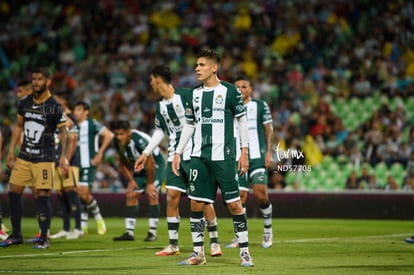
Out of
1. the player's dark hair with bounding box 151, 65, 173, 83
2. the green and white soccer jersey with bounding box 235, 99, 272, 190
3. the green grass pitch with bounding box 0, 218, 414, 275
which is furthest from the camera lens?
the green and white soccer jersey with bounding box 235, 99, 272, 190

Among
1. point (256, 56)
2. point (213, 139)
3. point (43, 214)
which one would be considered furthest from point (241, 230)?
point (256, 56)

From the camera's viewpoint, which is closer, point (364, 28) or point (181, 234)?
point (181, 234)

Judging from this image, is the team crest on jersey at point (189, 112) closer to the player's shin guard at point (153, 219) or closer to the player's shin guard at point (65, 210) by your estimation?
the player's shin guard at point (153, 219)

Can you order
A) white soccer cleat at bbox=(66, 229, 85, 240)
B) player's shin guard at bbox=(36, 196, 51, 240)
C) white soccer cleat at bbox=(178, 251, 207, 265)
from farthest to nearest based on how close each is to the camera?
white soccer cleat at bbox=(66, 229, 85, 240) < player's shin guard at bbox=(36, 196, 51, 240) < white soccer cleat at bbox=(178, 251, 207, 265)

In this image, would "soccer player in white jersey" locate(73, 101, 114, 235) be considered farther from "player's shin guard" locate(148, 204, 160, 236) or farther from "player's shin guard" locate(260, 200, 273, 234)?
"player's shin guard" locate(260, 200, 273, 234)

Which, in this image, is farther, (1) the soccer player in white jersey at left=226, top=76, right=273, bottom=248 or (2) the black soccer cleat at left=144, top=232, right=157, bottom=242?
(2) the black soccer cleat at left=144, top=232, right=157, bottom=242

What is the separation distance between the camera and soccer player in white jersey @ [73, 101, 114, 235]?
1773cm

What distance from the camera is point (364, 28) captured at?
96.5 feet

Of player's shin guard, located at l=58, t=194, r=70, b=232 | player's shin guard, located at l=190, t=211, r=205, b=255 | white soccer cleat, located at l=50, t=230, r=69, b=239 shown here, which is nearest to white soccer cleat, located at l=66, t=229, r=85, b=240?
white soccer cleat, located at l=50, t=230, r=69, b=239

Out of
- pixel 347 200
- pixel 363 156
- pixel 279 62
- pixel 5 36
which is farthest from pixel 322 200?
pixel 5 36

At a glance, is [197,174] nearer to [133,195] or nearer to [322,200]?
[133,195]

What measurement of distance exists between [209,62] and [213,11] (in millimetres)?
20151

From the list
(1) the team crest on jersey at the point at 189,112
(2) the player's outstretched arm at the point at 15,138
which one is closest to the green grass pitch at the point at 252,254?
(2) the player's outstretched arm at the point at 15,138

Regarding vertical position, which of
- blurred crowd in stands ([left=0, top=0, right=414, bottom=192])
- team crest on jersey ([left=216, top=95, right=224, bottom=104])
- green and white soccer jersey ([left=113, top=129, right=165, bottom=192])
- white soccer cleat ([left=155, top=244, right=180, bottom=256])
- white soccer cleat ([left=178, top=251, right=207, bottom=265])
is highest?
blurred crowd in stands ([left=0, top=0, right=414, bottom=192])
